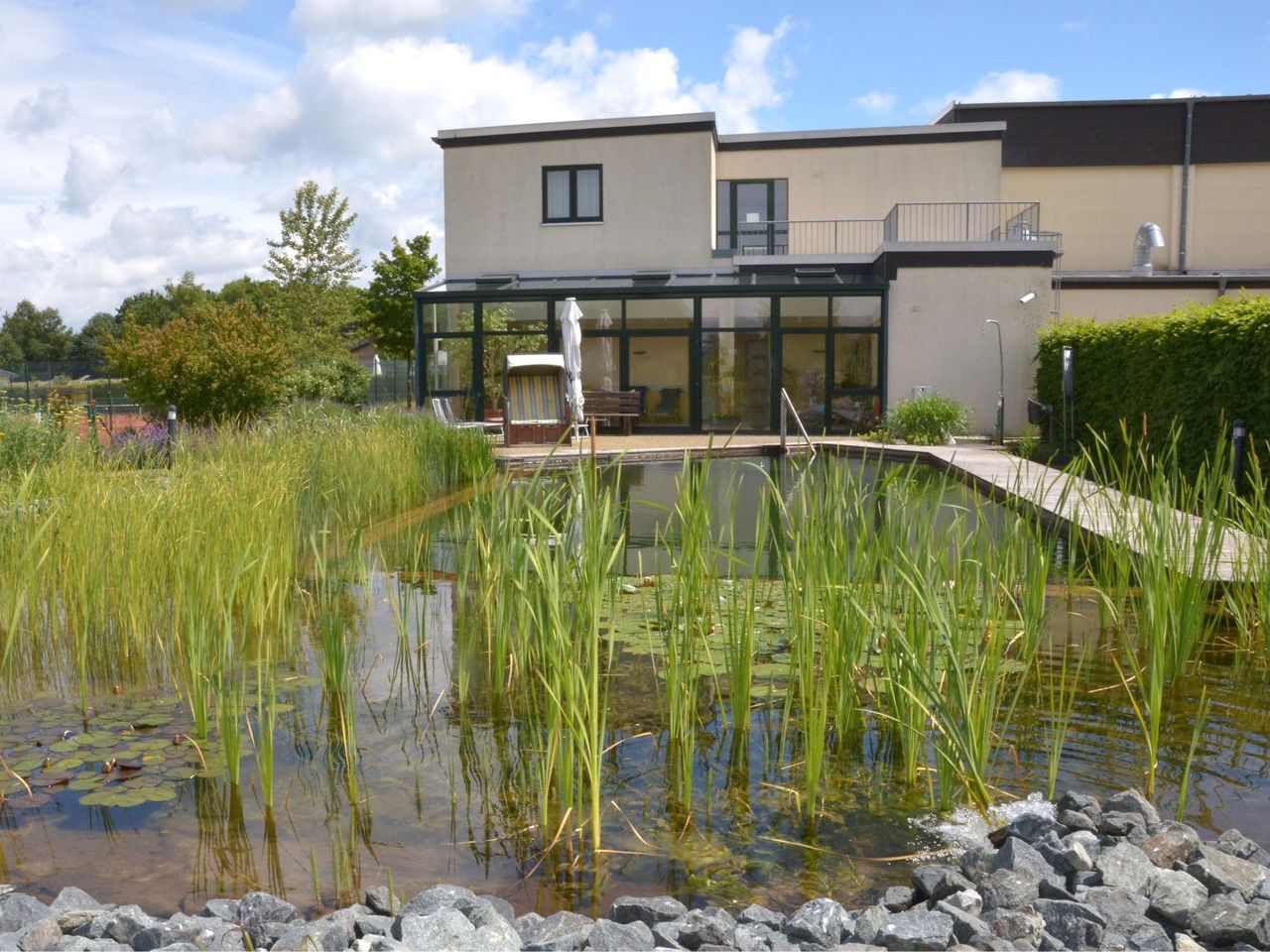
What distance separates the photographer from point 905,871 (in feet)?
8.89

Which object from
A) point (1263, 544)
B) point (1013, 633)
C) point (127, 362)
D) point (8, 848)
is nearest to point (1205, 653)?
point (1263, 544)

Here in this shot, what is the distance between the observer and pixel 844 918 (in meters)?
2.31

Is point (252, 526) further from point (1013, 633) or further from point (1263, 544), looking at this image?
point (1263, 544)

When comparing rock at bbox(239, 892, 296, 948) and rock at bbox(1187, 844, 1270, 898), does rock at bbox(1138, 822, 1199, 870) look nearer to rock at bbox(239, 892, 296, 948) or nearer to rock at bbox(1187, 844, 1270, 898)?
rock at bbox(1187, 844, 1270, 898)

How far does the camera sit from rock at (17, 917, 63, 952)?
219cm

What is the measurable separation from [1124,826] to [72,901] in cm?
236

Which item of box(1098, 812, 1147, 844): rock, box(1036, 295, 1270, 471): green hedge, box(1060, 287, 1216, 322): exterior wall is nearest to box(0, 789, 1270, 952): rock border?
box(1098, 812, 1147, 844): rock

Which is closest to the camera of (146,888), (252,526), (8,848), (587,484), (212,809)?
(146,888)

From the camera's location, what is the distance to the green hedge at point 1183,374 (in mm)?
7656

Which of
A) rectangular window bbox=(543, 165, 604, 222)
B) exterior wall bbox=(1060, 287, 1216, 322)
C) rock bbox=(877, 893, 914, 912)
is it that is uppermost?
rectangular window bbox=(543, 165, 604, 222)

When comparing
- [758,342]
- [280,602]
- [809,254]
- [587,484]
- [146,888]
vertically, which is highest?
[809,254]

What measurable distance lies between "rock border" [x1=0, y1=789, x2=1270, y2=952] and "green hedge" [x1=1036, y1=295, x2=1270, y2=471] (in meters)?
3.74

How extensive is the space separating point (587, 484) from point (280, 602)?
1240mm

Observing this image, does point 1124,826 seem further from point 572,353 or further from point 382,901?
point 572,353
